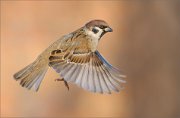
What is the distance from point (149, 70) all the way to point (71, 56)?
5.10m

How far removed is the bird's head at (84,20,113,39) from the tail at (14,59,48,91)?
39 cm

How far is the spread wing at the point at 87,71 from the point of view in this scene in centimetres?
468

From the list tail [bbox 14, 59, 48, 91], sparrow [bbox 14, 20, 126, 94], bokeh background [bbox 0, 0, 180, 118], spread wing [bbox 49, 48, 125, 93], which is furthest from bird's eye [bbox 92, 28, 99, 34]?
bokeh background [bbox 0, 0, 180, 118]

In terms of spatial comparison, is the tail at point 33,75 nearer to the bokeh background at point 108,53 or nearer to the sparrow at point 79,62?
the sparrow at point 79,62

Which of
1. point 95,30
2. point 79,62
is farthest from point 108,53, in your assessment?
point 95,30

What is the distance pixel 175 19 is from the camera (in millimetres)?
10234

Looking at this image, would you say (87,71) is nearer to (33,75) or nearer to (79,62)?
(79,62)

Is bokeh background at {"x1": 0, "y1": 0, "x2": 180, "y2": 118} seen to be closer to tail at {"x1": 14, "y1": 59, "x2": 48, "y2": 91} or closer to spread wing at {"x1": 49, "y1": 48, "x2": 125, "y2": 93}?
tail at {"x1": 14, "y1": 59, "x2": 48, "y2": 91}

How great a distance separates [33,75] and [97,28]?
1.85 ft

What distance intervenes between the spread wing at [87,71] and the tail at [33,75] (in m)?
0.08

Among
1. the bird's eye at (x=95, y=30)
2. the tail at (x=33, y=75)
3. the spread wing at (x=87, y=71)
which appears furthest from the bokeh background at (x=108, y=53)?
the bird's eye at (x=95, y=30)

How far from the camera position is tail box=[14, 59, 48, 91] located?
195 inches

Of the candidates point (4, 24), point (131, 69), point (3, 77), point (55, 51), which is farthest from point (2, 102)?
point (55, 51)

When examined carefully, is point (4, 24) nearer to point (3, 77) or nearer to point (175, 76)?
point (3, 77)
